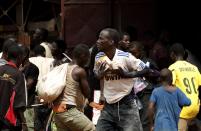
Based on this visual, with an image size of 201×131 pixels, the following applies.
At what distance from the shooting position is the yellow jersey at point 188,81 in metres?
10.7

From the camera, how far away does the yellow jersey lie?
1069 cm

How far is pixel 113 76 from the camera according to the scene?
8.89 metres

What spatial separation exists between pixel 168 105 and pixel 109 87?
4.08ft

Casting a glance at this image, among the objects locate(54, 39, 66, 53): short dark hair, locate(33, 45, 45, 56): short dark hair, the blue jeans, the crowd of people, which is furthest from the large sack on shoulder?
locate(54, 39, 66, 53): short dark hair

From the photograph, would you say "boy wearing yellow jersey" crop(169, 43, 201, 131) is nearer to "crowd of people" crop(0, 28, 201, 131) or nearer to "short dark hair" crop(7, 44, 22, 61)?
"crowd of people" crop(0, 28, 201, 131)

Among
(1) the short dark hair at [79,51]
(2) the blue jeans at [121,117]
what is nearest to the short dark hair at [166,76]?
(2) the blue jeans at [121,117]

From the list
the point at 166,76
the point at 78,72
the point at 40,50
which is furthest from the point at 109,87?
the point at 40,50

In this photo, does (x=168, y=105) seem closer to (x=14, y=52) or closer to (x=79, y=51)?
(x=79, y=51)

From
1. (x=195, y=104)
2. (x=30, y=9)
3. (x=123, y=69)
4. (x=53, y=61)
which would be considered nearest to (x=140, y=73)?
(x=123, y=69)

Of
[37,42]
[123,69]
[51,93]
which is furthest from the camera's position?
[37,42]

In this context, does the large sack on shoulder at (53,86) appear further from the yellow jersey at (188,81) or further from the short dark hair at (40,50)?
the short dark hair at (40,50)

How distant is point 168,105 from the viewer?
9820 mm

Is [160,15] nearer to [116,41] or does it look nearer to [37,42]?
[37,42]

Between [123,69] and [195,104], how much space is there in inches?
90.1
